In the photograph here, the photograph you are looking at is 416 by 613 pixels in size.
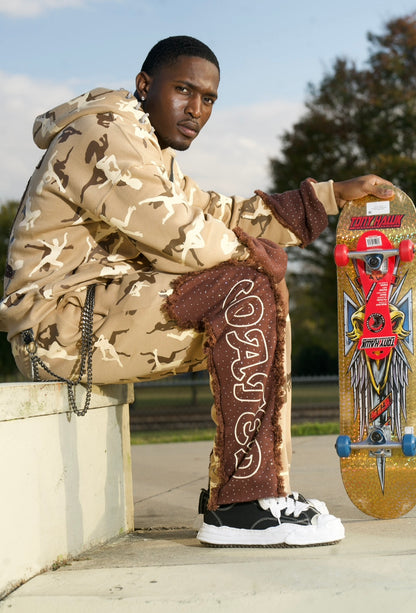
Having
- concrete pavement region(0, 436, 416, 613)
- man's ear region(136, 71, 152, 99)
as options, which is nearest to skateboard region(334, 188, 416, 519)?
concrete pavement region(0, 436, 416, 613)

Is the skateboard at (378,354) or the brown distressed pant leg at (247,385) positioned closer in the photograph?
the brown distressed pant leg at (247,385)

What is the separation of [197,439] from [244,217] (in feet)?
14.1

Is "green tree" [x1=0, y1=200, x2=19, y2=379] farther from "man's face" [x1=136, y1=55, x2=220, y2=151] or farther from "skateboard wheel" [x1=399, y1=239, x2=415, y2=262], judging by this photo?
"skateboard wheel" [x1=399, y1=239, x2=415, y2=262]

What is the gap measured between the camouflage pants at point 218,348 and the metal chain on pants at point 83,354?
0.02 m

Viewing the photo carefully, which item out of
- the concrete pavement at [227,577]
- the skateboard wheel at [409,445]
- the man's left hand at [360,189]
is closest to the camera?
the concrete pavement at [227,577]

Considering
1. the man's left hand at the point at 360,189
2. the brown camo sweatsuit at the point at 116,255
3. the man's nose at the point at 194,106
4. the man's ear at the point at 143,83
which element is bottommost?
the brown camo sweatsuit at the point at 116,255

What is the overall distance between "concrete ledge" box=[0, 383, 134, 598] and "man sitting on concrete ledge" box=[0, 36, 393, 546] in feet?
0.70

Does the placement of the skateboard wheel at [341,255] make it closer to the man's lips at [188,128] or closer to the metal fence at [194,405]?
the man's lips at [188,128]

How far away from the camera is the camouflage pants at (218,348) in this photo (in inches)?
96.9

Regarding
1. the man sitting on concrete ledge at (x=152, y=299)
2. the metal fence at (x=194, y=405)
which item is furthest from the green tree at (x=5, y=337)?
the man sitting on concrete ledge at (x=152, y=299)

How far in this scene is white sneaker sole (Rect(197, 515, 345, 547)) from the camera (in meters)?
2.40

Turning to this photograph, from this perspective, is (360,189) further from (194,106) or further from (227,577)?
(227,577)

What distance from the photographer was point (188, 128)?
312 cm

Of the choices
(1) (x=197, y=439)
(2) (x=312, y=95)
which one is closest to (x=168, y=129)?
(1) (x=197, y=439)
